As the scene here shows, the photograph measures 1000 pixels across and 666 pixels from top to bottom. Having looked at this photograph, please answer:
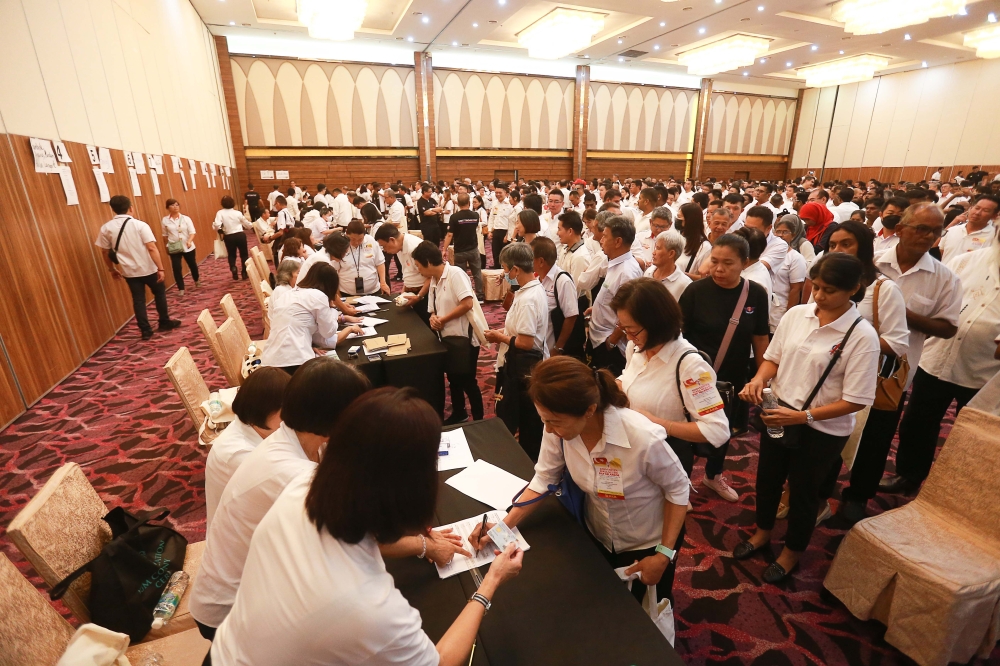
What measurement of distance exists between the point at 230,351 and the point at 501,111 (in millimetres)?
15920

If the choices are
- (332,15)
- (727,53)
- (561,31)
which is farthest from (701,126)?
(332,15)

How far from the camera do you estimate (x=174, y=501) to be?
10.1ft

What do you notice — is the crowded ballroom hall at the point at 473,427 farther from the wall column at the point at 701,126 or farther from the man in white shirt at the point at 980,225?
the wall column at the point at 701,126

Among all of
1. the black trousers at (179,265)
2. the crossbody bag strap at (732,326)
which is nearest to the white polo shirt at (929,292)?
the crossbody bag strap at (732,326)

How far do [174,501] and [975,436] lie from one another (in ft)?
14.2

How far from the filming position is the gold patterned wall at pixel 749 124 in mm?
19828

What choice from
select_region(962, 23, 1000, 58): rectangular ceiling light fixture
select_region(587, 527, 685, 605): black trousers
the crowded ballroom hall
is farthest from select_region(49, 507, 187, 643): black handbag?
select_region(962, 23, 1000, 58): rectangular ceiling light fixture

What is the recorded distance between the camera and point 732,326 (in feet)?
8.88

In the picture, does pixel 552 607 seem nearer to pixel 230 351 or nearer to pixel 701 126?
pixel 230 351

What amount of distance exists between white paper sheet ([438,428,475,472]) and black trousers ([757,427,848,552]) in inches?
60.5

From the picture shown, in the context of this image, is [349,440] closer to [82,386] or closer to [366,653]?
[366,653]

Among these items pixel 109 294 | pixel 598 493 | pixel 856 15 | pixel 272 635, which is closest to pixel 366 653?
pixel 272 635

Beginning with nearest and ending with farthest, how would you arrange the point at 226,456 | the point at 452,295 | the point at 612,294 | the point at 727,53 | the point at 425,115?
1. the point at 226,456
2. the point at 612,294
3. the point at 452,295
4. the point at 727,53
5. the point at 425,115

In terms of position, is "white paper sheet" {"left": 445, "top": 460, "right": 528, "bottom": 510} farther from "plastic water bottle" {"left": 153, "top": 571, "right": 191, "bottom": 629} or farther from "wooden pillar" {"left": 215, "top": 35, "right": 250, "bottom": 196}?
"wooden pillar" {"left": 215, "top": 35, "right": 250, "bottom": 196}
